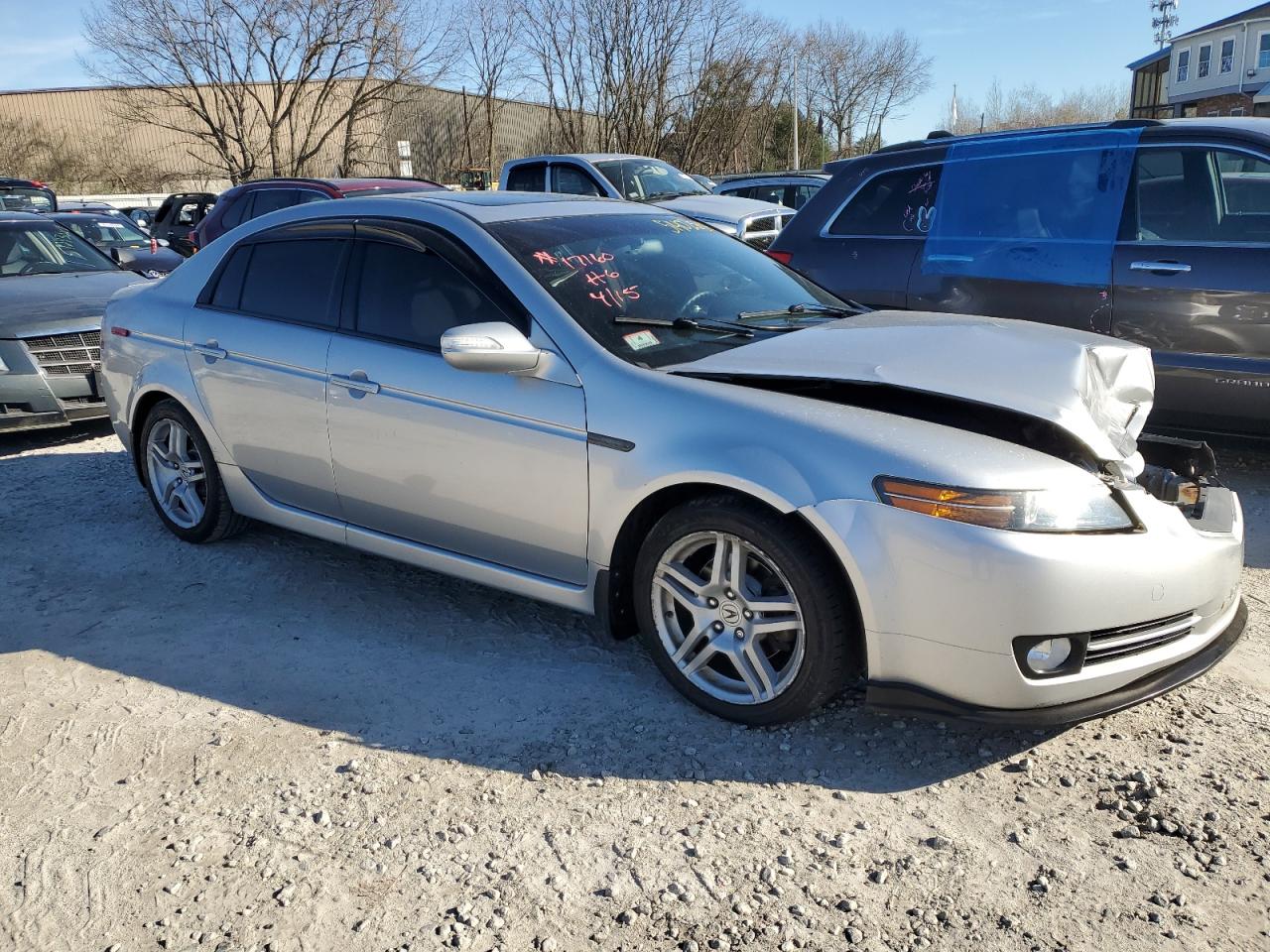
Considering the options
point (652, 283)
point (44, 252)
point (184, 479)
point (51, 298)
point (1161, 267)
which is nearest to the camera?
point (652, 283)

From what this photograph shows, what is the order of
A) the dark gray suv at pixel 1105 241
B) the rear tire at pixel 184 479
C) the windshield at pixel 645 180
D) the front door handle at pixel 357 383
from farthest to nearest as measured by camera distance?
the windshield at pixel 645 180
the dark gray suv at pixel 1105 241
the rear tire at pixel 184 479
the front door handle at pixel 357 383

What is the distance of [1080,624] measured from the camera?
2.83m

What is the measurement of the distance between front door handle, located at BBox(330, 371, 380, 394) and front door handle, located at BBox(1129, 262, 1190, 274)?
388 cm

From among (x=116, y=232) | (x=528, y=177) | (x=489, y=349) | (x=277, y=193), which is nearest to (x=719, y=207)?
(x=528, y=177)

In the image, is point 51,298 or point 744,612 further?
point 51,298

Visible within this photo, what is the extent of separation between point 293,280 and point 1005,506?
10.2 feet

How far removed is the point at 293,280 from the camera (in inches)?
180

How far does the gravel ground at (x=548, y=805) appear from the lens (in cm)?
250

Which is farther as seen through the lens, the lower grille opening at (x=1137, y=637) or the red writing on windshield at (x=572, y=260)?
the red writing on windshield at (x=572, y=260)

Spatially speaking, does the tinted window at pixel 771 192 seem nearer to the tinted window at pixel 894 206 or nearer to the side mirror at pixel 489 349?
the tinted window at pixel 894 206

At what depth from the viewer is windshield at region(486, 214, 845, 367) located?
3713 mm

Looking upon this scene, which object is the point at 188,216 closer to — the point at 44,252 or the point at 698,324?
the point at 44,252

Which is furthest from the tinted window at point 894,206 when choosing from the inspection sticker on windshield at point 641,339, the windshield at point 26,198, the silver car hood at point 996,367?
the windshield at point 26,198

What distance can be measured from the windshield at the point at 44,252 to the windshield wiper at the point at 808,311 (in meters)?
7.00
